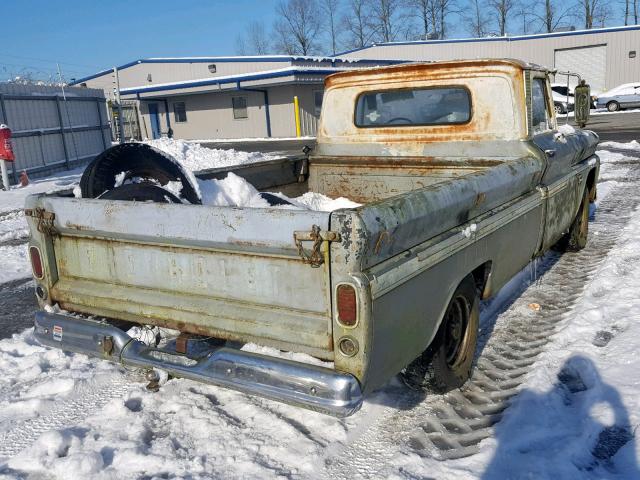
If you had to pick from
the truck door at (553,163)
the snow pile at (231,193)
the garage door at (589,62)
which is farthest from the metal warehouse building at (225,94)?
the snow pile at (231,193)

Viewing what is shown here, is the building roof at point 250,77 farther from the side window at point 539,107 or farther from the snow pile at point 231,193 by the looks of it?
the snow pile at point 231,193

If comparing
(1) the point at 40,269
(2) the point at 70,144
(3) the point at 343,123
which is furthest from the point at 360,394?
(2) the point at 70,144

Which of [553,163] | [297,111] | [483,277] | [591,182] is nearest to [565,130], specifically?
[591,182]

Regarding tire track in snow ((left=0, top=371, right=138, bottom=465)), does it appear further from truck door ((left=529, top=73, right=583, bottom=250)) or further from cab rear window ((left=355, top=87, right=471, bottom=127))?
truck door ((left=529, top=73, right=583, bottom=250))

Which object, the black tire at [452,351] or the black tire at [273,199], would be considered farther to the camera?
the black tire at [273,199]

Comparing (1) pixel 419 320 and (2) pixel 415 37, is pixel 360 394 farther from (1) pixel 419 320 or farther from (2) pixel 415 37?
(2) pixel 415 37

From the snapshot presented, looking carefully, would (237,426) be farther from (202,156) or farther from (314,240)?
(202,156)

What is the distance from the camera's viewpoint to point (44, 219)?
317 centimetres

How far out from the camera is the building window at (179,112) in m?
34.0

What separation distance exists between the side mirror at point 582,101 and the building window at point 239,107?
88.4 ft

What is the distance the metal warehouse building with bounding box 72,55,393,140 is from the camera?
28964mm

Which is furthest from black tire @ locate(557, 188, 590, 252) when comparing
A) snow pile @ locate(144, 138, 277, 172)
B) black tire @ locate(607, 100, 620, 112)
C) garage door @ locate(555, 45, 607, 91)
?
garage door @ locate(555, 45, 607, 91)

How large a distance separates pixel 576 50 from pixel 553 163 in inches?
1520

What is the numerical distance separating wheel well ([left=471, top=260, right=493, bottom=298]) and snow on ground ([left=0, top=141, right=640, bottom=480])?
1.91 ft
